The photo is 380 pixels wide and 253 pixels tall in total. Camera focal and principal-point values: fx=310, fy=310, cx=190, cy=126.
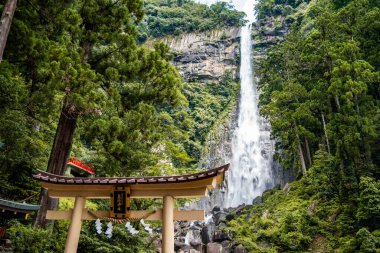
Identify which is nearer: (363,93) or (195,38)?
(363,93)

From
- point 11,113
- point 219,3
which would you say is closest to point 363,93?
point 11,113

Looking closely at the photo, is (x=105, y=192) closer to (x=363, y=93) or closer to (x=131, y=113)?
(x=131, y=113)

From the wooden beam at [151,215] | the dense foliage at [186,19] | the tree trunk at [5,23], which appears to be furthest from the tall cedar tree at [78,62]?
the dense foliage at [186,19]

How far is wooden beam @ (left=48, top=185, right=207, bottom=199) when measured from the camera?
4.90 meters

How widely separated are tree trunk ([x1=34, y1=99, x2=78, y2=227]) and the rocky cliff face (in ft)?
89.0

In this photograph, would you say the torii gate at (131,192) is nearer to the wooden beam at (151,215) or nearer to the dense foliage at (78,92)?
the wooden beam at (151,215)

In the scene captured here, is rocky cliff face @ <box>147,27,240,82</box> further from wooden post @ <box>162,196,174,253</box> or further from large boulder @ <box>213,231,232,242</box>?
wooden post @ <box>162,196,174,253</box>

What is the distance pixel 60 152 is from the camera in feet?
21.2

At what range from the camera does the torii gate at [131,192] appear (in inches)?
191

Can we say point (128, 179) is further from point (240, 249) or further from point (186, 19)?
point (186, 19)

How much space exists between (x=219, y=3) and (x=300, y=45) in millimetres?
25387

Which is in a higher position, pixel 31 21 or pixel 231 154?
pixel 231 154

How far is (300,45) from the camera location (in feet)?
59.1

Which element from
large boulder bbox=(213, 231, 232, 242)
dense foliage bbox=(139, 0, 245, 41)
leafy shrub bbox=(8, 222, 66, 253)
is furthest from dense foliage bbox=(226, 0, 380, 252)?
dense foliage bbox=(139, 0, 245, 41)
